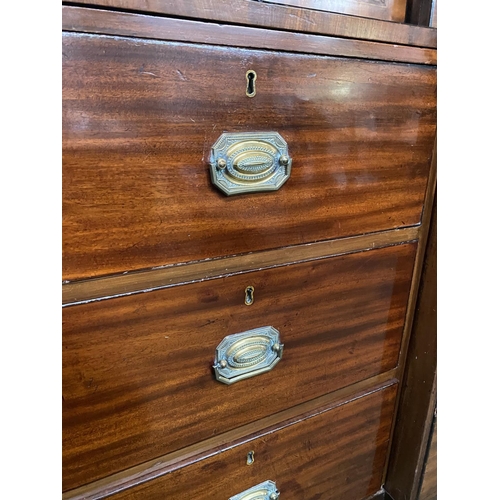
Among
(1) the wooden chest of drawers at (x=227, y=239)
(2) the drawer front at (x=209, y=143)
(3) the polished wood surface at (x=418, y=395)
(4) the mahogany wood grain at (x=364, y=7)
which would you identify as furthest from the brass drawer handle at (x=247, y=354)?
(4) the mahogany wood grain at (x=364, y=7)

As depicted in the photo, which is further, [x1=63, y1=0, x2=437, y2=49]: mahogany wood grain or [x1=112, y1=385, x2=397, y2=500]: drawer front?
[x1=112, y1=385, x2=397, y2=500]: drawer front

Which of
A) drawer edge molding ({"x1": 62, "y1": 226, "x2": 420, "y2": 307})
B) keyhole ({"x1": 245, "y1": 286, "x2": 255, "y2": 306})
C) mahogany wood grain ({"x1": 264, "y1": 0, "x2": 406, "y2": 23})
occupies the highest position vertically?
mahogany wood grain ({"x1": 264, "y1": 0, "x2": 406, "y2": 23})

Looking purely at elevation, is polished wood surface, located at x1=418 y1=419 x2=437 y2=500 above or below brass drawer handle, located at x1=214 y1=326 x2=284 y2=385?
below

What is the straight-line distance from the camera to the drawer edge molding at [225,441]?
22.4 inches

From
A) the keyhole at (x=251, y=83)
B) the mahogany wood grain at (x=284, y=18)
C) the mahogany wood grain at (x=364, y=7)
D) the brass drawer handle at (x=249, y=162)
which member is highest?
the mahogany wood grain at (x=364, y=7)

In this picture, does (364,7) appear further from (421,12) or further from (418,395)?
(418,395)

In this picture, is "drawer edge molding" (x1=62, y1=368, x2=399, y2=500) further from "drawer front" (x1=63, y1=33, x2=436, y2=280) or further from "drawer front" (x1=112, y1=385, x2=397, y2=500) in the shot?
"drawer front" (x1=63, y1=33, x2=436, y2=280)

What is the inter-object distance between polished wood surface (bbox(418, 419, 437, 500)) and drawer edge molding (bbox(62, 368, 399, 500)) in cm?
13

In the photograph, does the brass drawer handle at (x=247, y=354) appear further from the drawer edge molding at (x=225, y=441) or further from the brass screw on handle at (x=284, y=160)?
the brass screw on handle at (x=284, y=160)

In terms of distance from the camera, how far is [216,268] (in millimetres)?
553

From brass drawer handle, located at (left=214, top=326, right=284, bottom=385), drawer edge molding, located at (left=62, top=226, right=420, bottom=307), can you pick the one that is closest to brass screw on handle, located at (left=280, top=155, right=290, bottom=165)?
drawer edge molding, located at (left=62, top=226, right=420, bottom=307)

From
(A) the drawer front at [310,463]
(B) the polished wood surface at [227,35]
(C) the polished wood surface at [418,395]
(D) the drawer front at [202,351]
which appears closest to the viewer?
(B) the polished wood surface at [227,35]

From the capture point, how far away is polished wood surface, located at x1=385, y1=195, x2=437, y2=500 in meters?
0.74

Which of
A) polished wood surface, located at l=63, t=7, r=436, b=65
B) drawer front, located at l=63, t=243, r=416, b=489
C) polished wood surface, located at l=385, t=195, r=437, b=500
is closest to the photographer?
polished wood surface, located at l=63, t=7, r=436, b=65
